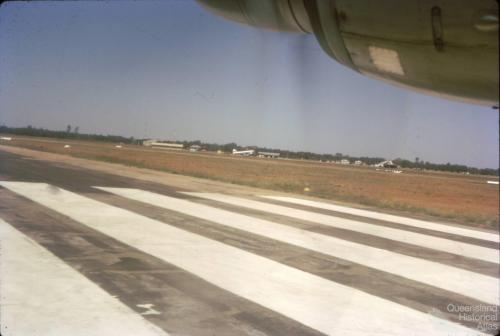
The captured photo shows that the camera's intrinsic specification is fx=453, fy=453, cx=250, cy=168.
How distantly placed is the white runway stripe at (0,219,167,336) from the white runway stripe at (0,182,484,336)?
43.7 inches

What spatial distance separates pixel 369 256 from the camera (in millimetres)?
6047

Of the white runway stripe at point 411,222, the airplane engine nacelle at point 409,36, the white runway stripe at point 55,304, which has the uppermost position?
the airplane engine nacelle at point 409,36

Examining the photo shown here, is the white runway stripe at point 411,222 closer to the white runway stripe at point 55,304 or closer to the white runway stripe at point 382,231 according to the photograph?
the white runway stripe at point 382,231

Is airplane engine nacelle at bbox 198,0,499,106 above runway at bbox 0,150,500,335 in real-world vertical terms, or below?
above

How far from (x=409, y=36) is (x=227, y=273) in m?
3.66

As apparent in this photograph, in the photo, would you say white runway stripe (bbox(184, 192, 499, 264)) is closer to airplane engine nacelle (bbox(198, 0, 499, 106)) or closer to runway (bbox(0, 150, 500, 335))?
runway (bbox(0, 150, 500, 335))

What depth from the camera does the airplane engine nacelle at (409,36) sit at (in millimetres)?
1311

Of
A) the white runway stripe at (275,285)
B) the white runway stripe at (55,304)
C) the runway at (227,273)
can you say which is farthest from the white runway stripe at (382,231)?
the white runway stripe at (55,304)

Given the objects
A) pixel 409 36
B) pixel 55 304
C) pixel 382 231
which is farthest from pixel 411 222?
pixel 409 36

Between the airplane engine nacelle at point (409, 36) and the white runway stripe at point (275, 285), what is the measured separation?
2287 mm

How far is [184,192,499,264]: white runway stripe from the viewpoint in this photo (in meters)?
6.89

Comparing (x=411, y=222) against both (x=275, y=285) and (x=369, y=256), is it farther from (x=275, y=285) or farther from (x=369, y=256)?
(x=275, y=285)

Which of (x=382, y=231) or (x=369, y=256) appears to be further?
(x=382, y=231)

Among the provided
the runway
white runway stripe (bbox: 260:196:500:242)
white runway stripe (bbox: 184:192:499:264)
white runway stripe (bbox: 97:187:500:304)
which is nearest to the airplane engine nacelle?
the runway
